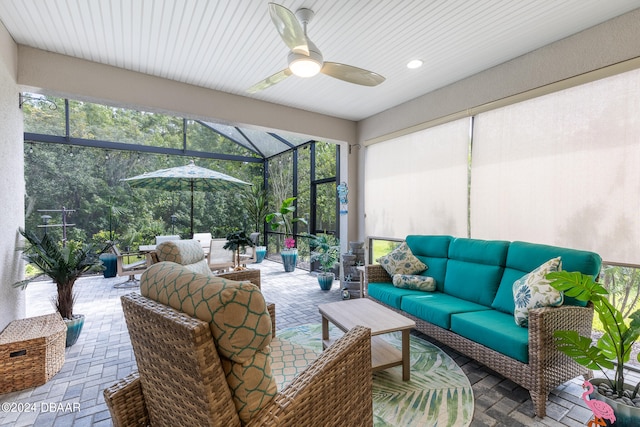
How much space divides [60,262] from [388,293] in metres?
3.13

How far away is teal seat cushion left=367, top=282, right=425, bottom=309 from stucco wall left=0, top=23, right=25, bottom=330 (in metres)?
3.31

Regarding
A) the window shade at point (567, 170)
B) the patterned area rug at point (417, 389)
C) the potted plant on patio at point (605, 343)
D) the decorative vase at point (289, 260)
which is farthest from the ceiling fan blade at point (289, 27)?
the decorative vase at point (289, 260)

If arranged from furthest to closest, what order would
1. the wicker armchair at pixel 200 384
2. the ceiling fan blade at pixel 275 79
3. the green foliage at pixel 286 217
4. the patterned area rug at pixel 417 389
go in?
the green foliage at pixel 286 217
the ceiling fan blade at pixel 275 79
the patterned area rug at pixel 417 389
the wicker armchair at pixel 200 384

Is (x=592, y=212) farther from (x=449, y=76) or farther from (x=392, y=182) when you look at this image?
(x=392, y=182)

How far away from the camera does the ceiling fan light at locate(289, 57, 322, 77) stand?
6.92 ft

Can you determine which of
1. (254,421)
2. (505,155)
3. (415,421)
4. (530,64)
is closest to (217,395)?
(254,421)

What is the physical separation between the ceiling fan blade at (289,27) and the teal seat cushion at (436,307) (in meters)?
2.34

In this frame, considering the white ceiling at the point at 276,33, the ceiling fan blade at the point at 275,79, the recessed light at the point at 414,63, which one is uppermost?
the recessed light at the point at 414,63

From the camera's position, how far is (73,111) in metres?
5.62

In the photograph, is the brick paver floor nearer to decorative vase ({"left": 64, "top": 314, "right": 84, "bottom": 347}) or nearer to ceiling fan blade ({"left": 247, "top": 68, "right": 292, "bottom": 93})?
decorative vase ({"left": 64, "top": 314, "right": 84, "bottom": 347})

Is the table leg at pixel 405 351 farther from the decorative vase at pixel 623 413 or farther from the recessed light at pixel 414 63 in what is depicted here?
the recessed light at pixel 414 63

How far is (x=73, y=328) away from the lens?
2.73 metres

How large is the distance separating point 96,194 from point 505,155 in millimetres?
7107

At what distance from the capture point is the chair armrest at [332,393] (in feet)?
3.21
